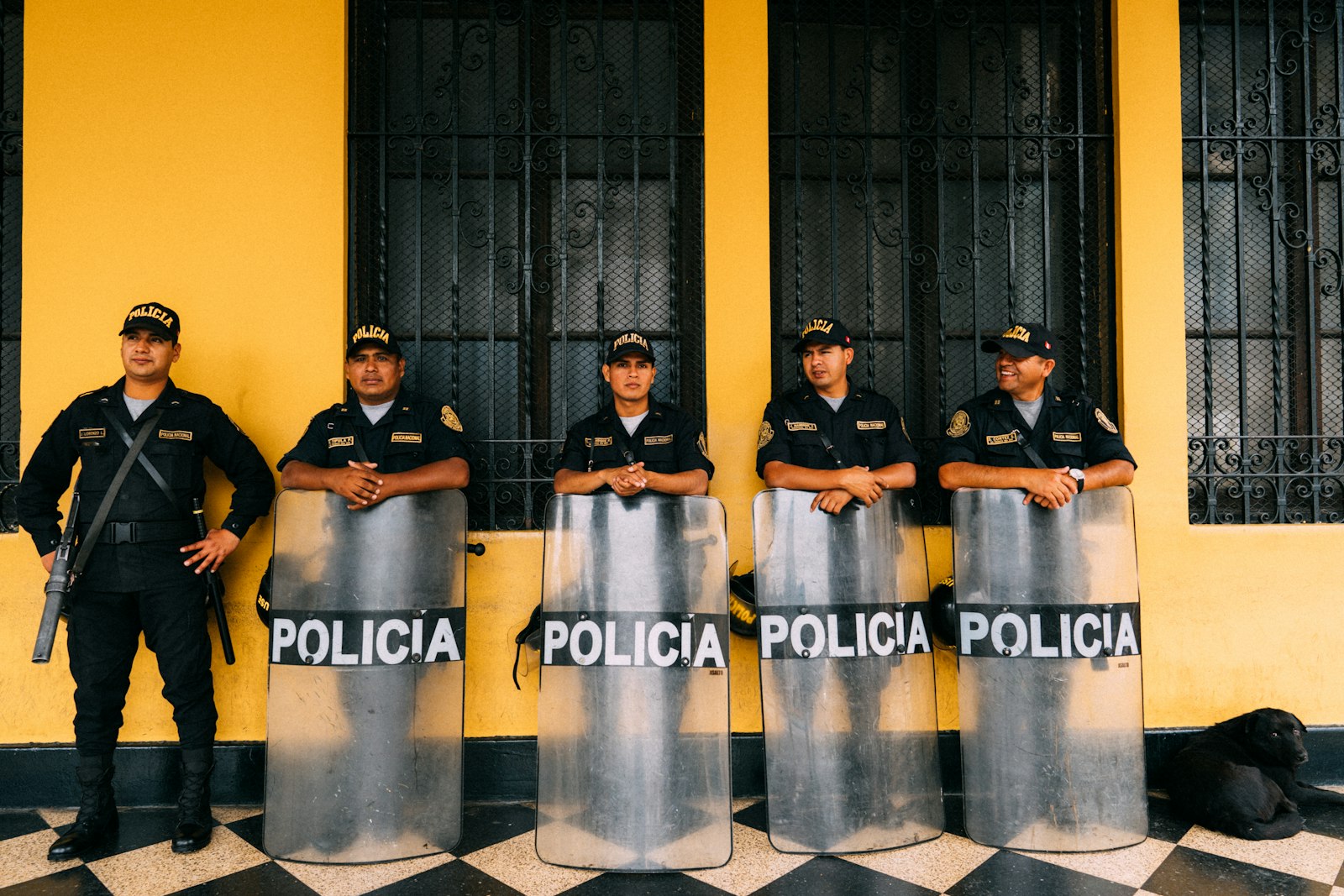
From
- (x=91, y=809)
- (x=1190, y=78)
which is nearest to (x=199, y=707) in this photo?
(x=91, y=809)

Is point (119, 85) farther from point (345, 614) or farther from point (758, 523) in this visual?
point (758, 523)

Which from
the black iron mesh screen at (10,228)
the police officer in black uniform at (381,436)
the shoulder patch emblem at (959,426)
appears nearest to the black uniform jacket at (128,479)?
the police officer in black uniform at (381,436)

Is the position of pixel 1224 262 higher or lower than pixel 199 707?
higher

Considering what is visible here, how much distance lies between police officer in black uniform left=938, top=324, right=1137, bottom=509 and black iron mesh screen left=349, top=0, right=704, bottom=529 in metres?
1.03

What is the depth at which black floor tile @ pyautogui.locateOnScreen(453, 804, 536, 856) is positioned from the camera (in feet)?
9.23

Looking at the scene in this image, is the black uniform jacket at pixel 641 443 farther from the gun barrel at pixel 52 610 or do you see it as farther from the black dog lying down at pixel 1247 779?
the black dog lying down at pixel 1247 779

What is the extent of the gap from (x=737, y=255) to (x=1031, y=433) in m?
1.26

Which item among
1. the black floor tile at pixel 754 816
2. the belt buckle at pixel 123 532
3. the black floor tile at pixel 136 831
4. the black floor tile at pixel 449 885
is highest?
the belt buckle at pixel 123 532

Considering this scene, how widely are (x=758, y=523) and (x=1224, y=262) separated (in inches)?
94.8

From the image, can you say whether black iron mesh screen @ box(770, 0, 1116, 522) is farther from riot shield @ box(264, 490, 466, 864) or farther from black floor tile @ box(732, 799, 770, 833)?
riot shield @ box(264, 490, 466, 864)

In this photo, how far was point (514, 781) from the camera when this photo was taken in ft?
10.5

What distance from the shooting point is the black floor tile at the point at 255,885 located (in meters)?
2.45

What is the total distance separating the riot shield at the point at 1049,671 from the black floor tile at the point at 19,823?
314cm

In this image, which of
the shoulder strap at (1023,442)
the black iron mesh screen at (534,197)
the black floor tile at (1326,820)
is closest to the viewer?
the black floor tile at (1326,820)
